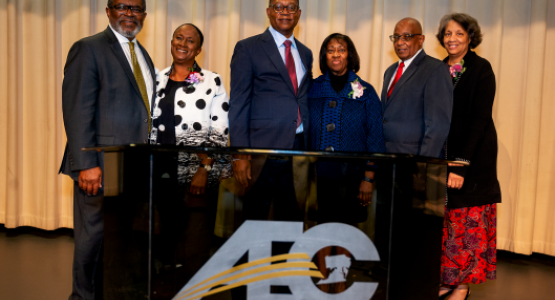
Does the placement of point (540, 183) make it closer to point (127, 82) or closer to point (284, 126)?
point (284, 126)

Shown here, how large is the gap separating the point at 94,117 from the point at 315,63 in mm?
2310

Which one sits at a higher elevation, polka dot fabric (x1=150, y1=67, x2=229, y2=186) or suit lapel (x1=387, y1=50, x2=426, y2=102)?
suit lapel (x1=387, y1=50, x2=426, y2=102)

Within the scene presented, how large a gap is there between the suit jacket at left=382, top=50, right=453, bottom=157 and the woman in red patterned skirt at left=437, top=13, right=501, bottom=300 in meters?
0.22

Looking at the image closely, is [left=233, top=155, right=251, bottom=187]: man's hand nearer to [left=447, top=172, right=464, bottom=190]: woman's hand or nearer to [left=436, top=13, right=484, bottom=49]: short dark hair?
[left=447, top=172, right=464, bottom=190]: woman's hand

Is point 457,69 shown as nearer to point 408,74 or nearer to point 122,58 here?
point 408,74

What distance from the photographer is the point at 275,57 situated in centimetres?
232

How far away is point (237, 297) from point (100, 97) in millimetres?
1321

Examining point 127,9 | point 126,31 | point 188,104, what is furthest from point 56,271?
point 127,9

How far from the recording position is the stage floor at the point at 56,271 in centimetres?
256

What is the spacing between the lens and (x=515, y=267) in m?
3.39

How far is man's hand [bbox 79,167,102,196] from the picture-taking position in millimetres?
2090

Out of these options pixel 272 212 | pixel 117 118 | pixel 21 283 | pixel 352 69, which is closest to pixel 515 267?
pixel 352 69

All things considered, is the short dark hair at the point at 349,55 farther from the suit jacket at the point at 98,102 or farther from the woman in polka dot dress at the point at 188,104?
the suit jacket at the point at 98,102

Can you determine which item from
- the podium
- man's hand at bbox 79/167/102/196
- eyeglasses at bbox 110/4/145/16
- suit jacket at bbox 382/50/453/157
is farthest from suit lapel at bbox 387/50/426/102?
man's hand at bbox 79/167/102/196
